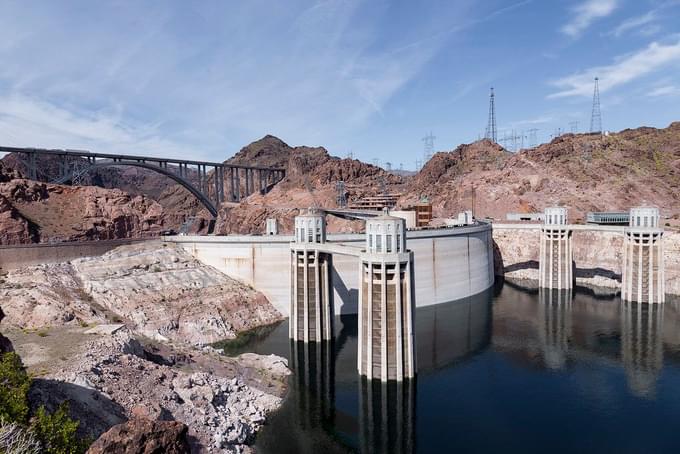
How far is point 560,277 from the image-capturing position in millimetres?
81000

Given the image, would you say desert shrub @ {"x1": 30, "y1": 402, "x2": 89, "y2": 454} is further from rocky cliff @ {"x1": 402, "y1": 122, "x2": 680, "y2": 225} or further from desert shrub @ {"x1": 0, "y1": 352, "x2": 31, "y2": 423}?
rocky cliff @ {"x1": 402, "y1": 122, "x2": 680, "y2": 225}

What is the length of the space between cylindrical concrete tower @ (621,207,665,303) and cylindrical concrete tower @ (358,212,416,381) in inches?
1856

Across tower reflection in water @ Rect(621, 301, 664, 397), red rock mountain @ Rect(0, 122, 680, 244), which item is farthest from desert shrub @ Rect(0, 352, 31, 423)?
red rock mountain @ Rect(0, 122, 680, 244)

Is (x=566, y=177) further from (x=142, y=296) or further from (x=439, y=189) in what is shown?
(x=142, y=296)

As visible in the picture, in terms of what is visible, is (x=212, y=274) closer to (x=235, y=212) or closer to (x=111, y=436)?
(x=111, y=436)

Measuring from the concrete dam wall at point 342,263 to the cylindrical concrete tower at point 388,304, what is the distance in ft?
63.0

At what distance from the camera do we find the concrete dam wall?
6494 cm

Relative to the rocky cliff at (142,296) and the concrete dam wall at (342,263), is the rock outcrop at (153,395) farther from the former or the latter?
the concrete dam wall at (342,263)

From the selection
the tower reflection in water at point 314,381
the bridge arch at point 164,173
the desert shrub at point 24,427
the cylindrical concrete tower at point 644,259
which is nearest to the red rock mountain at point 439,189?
the bridge arch at point 164,173

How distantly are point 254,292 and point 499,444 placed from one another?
131 feet

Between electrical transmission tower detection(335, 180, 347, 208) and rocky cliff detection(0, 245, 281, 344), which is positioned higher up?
electrical transmission tower detection(335, 180, 347, 208)

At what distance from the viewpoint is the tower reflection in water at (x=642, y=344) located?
4303 centimetres

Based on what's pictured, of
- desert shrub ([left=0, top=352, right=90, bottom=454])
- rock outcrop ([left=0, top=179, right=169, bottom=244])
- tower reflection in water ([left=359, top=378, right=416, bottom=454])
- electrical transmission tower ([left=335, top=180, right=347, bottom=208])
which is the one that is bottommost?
tower reflection in water ([left=359, top=378, right=416, bottom=454])

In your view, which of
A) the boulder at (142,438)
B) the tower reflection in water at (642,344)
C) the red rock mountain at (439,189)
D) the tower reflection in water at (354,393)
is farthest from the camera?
the red rock mountain at (439,189)
